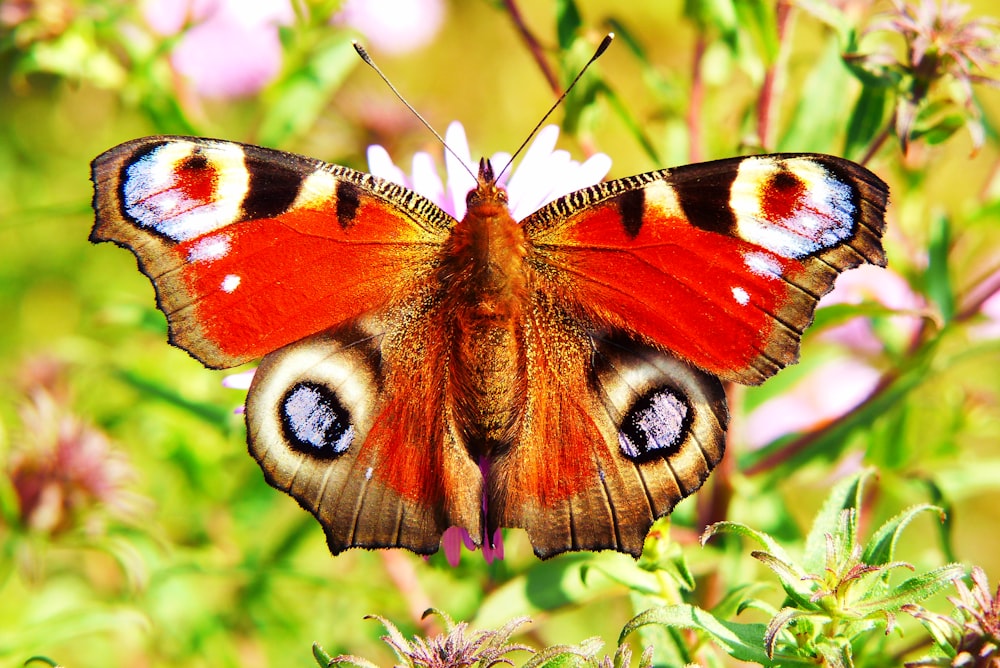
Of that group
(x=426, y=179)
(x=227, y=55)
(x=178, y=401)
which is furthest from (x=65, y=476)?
(x=227, y=55)

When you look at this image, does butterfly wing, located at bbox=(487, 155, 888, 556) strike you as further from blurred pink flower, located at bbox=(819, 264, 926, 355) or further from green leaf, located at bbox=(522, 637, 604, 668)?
blurred pink flower, located at bbox=(819, 264, 926, 355)

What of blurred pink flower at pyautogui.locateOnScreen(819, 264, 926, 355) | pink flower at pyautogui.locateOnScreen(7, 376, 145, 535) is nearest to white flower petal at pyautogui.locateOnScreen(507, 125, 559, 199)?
blurred pink flower at pyautogui.locateOnScreen(819, 264, 926, 355)

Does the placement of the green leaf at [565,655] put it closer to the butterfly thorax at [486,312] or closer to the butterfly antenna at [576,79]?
the butterfly thorax at [486,312]

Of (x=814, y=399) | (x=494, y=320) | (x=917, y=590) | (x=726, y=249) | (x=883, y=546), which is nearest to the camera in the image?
(x=917, y=590)

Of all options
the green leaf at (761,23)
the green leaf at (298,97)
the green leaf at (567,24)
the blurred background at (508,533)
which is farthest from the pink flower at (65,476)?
the green leaf at (761,23)

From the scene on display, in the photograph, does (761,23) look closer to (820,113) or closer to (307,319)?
(820,113)

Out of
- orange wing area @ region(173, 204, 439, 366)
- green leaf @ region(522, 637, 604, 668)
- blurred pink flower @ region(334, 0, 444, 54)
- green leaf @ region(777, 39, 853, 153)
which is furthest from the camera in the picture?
blurred pink flower @ region(334, 0, 444, 54)
